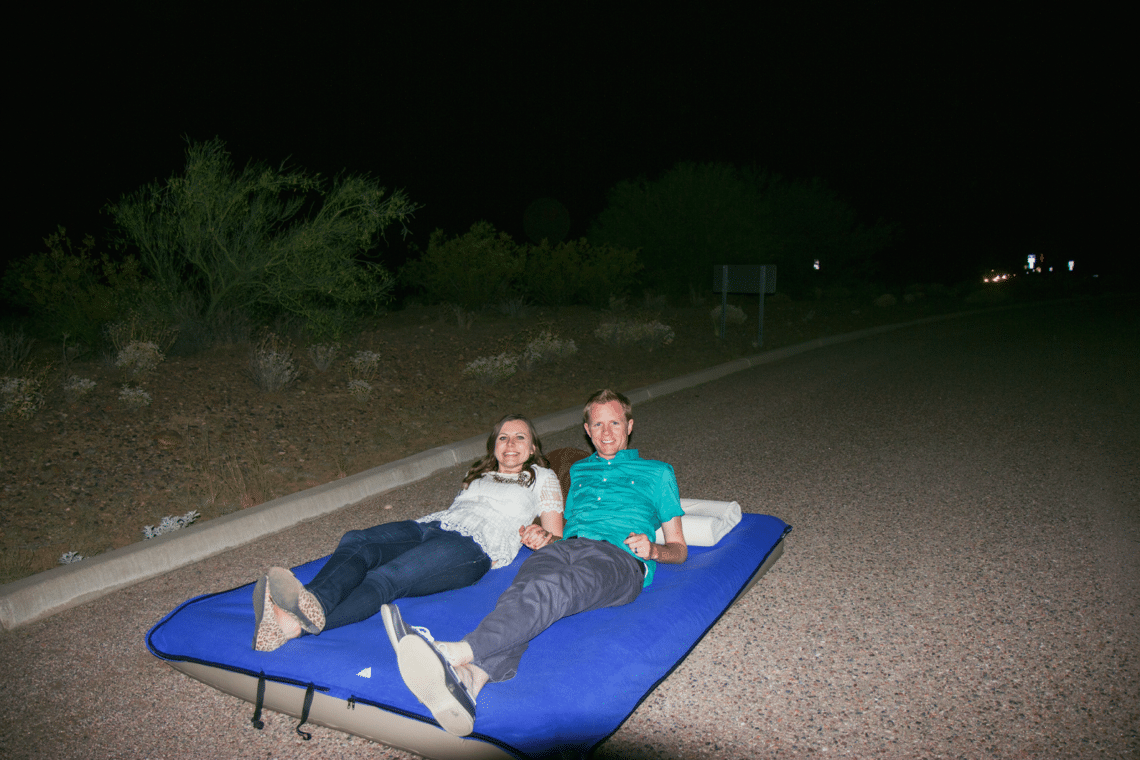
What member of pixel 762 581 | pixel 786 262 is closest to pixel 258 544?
pixel 762 581

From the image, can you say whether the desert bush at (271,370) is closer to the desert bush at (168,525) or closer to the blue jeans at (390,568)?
the desert bush at (168,525)

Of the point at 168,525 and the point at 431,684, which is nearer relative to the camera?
the point at 431,684

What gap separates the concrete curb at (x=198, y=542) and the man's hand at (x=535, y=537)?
2.52 m

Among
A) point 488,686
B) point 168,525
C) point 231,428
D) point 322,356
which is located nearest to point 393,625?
point 488,686

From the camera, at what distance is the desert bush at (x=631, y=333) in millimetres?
14391

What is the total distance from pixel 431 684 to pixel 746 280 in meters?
14.3

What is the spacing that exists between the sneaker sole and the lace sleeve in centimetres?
151

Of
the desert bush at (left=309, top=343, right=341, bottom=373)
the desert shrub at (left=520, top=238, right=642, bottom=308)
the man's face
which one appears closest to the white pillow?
the man's face

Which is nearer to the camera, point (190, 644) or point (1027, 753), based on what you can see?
point (1027, 753)

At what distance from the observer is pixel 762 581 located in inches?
171

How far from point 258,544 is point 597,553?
2874 mm

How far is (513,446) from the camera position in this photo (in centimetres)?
421

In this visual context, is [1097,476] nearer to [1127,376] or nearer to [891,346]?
[1127,376]

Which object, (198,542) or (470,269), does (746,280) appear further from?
(198,542)
